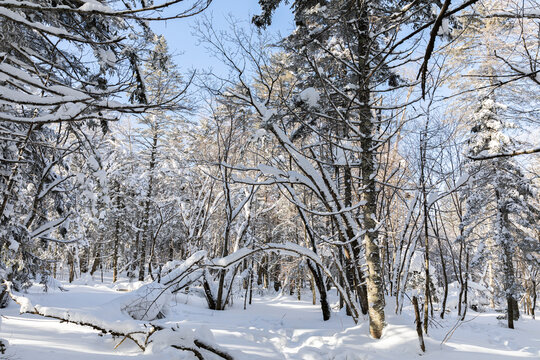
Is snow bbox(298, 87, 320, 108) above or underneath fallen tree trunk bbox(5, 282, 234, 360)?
above

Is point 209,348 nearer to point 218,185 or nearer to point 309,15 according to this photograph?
point 309,15

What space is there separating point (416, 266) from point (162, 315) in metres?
12.4

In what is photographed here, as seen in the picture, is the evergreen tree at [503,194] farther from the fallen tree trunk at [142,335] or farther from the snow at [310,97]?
the fallen tree trunk at [142,335]

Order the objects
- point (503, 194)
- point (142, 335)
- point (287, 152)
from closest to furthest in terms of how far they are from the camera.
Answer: point (142, 335)
point (287, 152)
point (503, 194)

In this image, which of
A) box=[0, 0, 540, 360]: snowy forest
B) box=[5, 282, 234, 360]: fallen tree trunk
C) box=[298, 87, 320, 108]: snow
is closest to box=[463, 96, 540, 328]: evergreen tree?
box=[0, 0, 540, 360]: snowy forest

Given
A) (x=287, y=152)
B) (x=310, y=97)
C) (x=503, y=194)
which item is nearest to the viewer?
(x=310, y=97)

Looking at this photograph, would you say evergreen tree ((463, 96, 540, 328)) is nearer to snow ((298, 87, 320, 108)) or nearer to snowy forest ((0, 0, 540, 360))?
snowy forest ((0, 0, 540, 360))

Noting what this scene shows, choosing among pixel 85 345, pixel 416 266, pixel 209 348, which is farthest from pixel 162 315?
pixel 416 266

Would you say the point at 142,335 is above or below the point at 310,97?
below

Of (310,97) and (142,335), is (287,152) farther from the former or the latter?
(142,335)

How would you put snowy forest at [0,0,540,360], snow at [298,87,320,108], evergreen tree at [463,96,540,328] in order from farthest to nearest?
evergreen tree at [463,96,540,328], snow at [298,87,320,108], snowy forest at [0,0,540,360]

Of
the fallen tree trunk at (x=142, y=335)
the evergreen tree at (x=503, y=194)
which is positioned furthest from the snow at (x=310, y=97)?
the evergreen tree at (x=503, y=194)

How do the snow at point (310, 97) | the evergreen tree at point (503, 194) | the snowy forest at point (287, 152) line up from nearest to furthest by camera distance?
the snowy forest at point (287, 152), the snow at point (310, 97), the evergreen tree at point (503, 194)

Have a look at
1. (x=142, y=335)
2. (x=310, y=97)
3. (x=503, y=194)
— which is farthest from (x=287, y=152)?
(x=503, y=194)
